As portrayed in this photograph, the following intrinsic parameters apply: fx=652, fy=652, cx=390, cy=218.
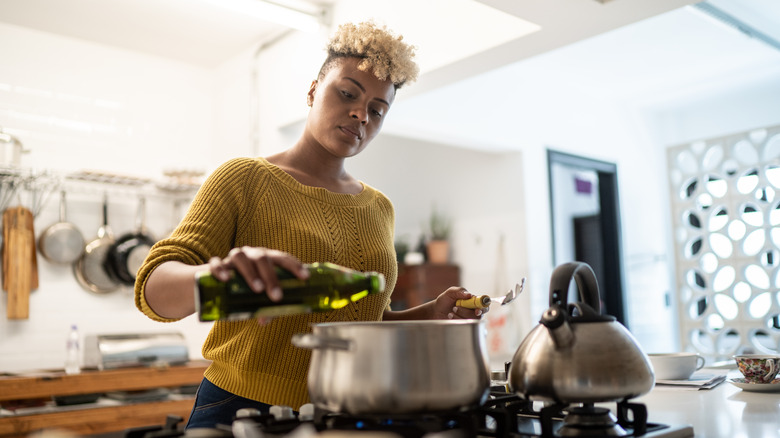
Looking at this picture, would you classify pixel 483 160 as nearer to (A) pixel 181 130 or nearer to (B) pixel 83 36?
(A) pixel 181 130

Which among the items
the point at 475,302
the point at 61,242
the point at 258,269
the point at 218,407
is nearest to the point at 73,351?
the point at 61,242

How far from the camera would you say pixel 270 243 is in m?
1.24

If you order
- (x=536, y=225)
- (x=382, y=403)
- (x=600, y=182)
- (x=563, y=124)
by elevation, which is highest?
(x=563, y=124)

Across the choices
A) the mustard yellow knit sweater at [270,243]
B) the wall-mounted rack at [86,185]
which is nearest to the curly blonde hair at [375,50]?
the mustard yellow knit sweater at [270,243]

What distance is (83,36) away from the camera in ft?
11.8

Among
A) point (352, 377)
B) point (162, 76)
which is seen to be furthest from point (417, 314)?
point (162, 76)

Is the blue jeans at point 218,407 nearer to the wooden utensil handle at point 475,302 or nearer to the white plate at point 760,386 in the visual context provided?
the wooden utensil handle at point 475,302

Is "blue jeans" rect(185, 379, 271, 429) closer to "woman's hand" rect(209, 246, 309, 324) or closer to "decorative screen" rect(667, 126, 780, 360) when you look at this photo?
"woman's hand" rect(209, 246, 309, 324)

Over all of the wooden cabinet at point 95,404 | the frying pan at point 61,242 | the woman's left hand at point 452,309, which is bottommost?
the wooden cabinet at point 95,404

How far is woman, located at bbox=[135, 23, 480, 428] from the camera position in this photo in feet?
3.77

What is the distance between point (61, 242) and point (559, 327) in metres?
3.14

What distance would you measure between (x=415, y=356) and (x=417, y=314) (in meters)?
0.59

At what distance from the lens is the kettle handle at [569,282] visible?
92cm

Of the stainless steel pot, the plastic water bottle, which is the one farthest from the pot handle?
the plastic water bottle
